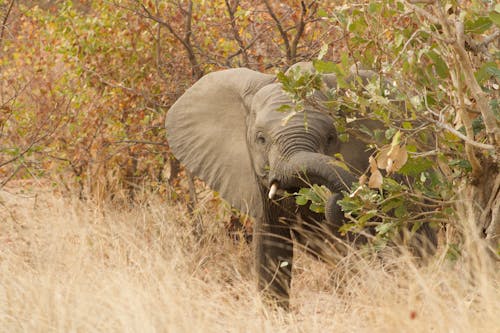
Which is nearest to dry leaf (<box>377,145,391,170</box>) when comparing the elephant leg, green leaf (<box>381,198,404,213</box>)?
green leaf (<box>381,198,404,213</box>)

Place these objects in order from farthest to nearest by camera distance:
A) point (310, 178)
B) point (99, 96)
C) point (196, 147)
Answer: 1. point (99, 96)
2. point (196, 147)
3. point (310, 178)

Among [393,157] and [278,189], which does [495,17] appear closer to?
[393,157]

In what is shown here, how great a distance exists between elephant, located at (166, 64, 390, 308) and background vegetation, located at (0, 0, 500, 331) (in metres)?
0.22

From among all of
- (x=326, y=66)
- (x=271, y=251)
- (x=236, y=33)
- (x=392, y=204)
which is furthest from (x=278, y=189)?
(x=236, y=33)

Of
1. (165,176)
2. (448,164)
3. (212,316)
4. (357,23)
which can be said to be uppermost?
(357,23)

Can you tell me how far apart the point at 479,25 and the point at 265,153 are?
7.06 feet

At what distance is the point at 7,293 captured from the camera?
5.01m

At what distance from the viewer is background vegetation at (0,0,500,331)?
14.6 ft

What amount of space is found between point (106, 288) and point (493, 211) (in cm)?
174

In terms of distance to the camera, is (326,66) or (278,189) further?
(278,189)

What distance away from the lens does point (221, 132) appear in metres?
7.01

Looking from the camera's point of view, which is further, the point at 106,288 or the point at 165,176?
the point at 165,176

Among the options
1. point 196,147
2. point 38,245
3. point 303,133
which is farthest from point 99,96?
point 303,133

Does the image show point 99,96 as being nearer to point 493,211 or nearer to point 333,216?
point 333,216
